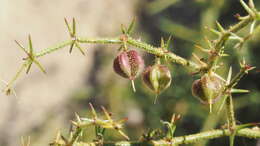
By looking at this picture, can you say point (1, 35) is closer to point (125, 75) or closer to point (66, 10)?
point (66, 10)

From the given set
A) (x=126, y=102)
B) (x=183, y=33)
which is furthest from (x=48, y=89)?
(x=183, y=33)

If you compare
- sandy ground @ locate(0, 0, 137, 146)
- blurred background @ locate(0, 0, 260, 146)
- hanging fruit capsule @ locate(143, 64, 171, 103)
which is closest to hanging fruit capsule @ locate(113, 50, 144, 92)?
hanging fruit capsule @ locate(143, 64, 171, 103)

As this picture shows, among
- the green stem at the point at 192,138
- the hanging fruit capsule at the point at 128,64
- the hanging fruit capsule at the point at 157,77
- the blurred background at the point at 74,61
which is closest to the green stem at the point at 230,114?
the green stem at the point at 192,138

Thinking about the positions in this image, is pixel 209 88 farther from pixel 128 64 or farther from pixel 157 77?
pixel 128 64

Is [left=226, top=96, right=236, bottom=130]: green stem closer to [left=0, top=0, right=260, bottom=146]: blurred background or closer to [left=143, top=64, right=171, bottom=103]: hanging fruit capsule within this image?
[left=143, top=64, right=171, bottom=103]: hanging fruit capsule

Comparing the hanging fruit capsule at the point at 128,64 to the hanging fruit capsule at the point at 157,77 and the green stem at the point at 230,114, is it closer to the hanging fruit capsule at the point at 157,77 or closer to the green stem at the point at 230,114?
the hanging fruit capsule at the point at 157,77

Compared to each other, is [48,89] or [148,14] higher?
[148,14]
